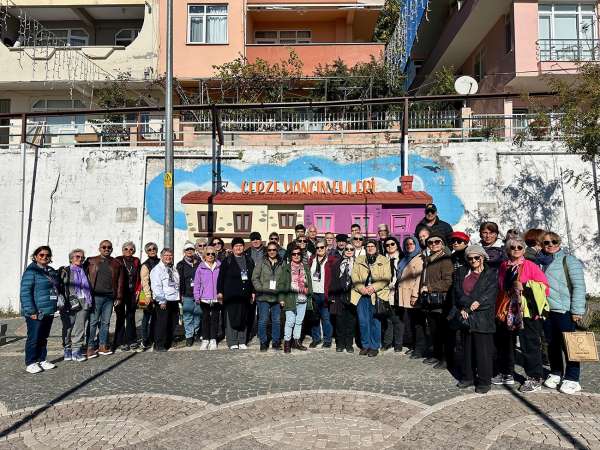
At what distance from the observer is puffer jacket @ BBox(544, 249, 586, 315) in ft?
17.7

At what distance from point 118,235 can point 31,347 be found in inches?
A: 238

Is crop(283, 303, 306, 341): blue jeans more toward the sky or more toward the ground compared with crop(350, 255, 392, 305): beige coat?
more toward the ground

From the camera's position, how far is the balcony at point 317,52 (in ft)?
61.4

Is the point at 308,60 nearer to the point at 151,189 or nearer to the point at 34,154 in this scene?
the point at 151,189

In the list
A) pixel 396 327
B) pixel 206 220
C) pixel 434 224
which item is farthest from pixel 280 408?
pixel 206 220

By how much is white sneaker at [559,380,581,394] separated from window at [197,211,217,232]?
7.63 metres

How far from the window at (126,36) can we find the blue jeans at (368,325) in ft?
60.1

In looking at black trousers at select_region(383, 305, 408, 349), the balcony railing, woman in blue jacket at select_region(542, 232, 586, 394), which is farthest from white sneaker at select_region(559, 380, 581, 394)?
the balcony railing

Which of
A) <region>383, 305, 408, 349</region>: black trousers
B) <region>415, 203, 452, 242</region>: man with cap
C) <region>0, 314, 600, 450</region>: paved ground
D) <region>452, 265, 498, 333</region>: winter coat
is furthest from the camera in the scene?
<region>415, 203, 452, 242</region>: man with cap

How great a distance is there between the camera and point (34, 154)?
12.7 metres

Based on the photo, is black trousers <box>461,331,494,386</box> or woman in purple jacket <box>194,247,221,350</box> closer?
black trousers <box>461,331,494,386</box>

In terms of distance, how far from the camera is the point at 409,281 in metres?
7.09

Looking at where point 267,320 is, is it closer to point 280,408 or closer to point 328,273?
point 328,273

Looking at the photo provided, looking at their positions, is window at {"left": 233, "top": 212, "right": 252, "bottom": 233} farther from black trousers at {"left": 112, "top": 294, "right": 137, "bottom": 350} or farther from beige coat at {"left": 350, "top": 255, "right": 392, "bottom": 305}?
beige coat at {"left": 350, "top": 255, "right": 392, "bottom": 305}
